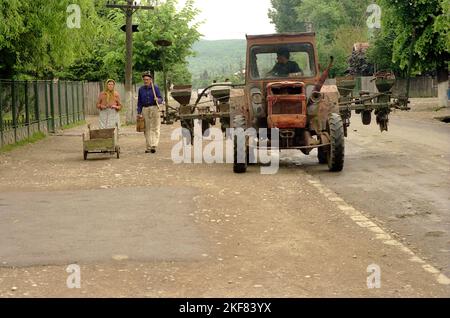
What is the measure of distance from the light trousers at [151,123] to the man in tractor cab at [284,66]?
3.92 metres

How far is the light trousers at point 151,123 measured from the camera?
18.5 m

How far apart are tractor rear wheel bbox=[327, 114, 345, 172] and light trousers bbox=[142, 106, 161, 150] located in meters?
5.39

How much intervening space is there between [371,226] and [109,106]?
34.9 ft

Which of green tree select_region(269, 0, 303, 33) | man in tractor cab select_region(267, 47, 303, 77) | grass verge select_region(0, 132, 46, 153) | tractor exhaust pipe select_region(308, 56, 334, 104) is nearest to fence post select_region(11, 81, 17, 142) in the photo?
grass verge select_region(0, 132, 46, 153)

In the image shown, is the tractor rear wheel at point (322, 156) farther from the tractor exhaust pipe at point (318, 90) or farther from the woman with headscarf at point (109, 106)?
the woman with headscarf at point (109, 106)

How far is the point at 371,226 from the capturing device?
29.8 ft

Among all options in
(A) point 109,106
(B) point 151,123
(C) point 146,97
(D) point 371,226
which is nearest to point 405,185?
(D) point 371,226

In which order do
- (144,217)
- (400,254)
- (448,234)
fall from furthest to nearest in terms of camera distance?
(144,217)
(448,234)
(400,254)

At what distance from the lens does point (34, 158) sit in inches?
723

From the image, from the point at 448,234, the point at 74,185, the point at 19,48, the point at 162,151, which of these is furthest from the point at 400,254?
the point at 19,48
